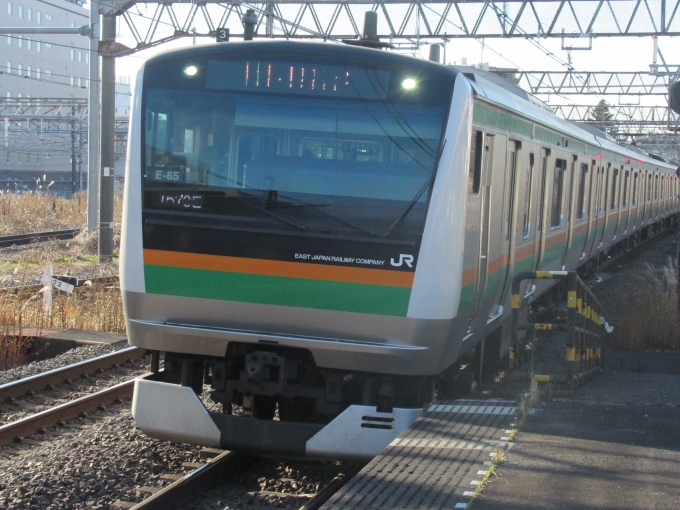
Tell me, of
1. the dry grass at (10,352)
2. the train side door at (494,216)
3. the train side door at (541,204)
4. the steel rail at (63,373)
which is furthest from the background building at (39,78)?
the train side door at (494,216)

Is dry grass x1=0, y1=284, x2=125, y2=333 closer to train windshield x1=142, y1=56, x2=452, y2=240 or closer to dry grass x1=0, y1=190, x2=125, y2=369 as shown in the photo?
dry grass x1=0, y1=190, x2=125, y2=369

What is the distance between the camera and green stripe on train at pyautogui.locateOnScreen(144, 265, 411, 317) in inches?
219

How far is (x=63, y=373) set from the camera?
Answer: 8758mm

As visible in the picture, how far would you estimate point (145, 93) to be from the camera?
19.8 feet

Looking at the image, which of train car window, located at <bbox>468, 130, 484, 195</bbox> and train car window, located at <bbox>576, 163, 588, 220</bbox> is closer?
train car window, located at <bbox>468, 130, 484, 195</bbox>

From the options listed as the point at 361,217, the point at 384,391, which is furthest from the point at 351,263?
the point at 384,391

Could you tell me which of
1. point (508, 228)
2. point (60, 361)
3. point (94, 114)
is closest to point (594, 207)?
point (508, 228)

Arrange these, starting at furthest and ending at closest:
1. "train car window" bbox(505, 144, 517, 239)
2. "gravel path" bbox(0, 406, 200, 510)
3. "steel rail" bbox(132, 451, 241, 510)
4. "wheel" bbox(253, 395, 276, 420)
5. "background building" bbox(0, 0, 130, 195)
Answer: "background building" bbox(0, 0, 130, 195)
"train car window" bbox(505, 144, 517, 239)
"wheel" bbox(253, 395, 276, 420)
"gravel path" bbox(0, 406, 200, 510)
"steel rail" bbox(132, 451, 241, 510)

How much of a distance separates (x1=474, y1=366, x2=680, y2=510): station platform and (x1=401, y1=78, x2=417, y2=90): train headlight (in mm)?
2249

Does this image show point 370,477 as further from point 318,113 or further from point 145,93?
point 145,93

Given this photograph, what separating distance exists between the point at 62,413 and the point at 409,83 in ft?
12.9

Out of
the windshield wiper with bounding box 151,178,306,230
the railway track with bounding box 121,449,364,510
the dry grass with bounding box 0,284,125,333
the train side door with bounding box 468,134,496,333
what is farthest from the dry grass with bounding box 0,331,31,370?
the train side door with bounding box 468,134,496,333

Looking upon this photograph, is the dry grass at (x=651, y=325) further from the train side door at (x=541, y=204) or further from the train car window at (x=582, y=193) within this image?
the train side door at (x=541, y=204)

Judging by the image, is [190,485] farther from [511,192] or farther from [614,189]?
[614,189]
